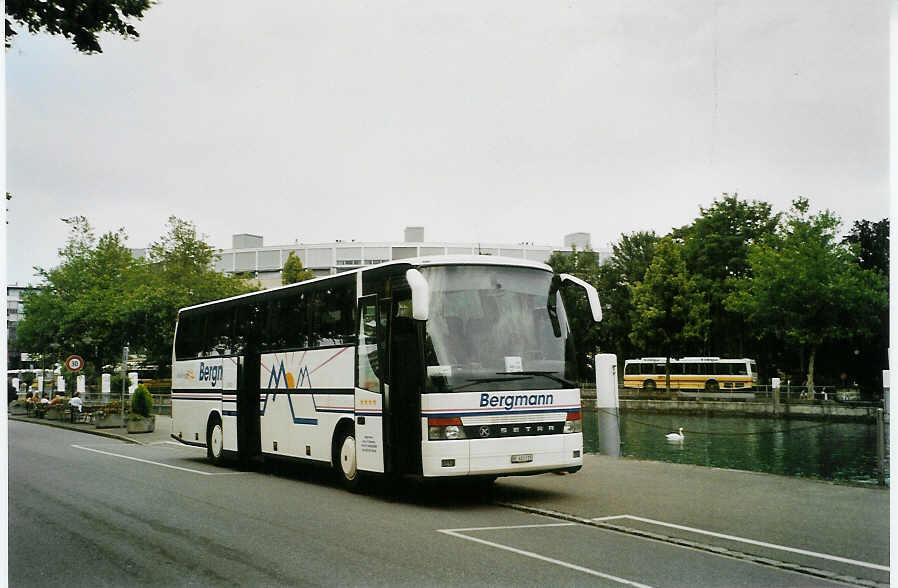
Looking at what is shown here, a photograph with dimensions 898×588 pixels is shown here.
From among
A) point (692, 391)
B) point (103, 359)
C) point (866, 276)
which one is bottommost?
point (692, 391)

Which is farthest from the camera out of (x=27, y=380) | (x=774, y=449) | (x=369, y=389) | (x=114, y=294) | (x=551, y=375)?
(x=27, y=380)

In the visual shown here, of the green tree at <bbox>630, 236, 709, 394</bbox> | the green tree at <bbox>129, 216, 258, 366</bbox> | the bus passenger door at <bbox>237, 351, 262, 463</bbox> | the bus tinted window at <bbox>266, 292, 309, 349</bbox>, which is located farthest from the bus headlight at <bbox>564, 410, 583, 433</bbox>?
the green tree at <bbox>630, 236, 709, 394</bbox>

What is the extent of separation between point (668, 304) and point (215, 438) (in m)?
36.8

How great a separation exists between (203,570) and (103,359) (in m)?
20.4

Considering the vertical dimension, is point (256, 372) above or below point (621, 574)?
above

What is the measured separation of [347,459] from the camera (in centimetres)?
1298

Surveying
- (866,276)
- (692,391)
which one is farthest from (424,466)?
(692,391)

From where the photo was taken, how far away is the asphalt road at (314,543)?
7234 millimetres

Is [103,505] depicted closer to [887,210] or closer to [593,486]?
[593,486]

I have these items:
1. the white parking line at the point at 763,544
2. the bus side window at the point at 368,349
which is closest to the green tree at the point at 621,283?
the bus side window at the point at 368,349

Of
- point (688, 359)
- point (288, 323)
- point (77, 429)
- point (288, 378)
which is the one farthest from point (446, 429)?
point (688, 359)

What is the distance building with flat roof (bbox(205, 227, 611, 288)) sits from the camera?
1349cm

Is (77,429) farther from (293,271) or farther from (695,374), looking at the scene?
(695,374)

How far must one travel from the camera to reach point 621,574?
7297 millimetres
